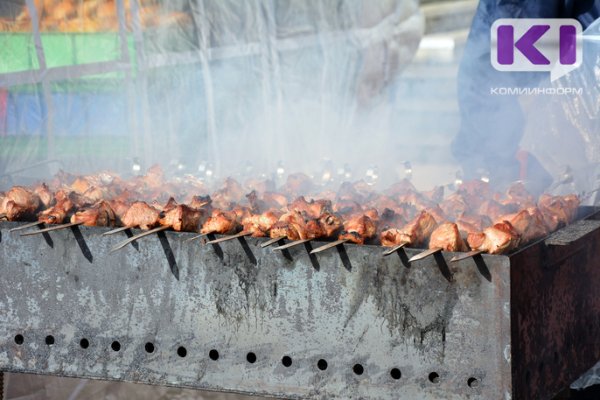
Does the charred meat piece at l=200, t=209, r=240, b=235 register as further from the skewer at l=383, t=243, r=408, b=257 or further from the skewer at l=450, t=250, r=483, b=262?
the skewer at l=450, t=250, r=483, b=262

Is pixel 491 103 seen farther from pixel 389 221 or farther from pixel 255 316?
pixel 255 316

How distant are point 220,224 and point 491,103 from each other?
291cm

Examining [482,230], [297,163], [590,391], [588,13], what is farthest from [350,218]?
[297,163]

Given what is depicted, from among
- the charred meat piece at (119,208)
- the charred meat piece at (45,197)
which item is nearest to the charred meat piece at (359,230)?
the charred meat piece at (119,208)

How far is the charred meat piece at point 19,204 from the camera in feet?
11.7

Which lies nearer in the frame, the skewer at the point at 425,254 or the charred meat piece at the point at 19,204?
the skewer at the point at 425,254

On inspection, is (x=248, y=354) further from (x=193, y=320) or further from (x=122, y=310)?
(x=122, y=310)

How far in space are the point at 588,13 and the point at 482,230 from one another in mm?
2890

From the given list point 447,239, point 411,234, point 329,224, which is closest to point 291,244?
point 329,224

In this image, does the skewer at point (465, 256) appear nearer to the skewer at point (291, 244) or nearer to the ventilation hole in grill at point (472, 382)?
the ventilation hole in grill at point (472, 382)

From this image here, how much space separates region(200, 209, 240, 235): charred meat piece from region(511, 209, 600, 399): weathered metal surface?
41.9 inches

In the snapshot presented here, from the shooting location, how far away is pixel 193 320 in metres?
3.17

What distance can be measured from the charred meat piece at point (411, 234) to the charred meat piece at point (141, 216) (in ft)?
2.85

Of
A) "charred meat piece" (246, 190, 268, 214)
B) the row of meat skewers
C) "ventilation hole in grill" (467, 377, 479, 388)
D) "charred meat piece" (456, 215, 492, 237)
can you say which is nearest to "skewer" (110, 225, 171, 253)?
the row of meat skewers
